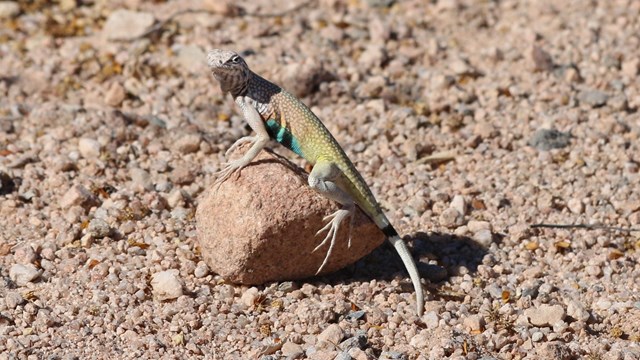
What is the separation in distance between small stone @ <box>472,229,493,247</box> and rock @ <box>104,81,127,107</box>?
3.48 meters

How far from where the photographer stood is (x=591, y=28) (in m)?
9.46

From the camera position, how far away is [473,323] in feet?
18.8

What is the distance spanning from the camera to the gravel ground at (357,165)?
225 inches

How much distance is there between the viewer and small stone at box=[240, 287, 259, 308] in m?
5.92

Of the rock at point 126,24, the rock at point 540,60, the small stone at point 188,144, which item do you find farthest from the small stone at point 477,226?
the rock at point 126,24

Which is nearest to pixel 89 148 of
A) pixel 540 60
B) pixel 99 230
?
pixel 99 230

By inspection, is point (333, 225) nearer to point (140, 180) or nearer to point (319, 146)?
point (319, 146)

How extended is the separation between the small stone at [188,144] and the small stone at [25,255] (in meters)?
1.72

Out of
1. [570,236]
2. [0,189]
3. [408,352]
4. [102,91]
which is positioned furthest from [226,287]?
[102,91]

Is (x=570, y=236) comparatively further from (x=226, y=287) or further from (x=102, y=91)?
(x=102, y=91)

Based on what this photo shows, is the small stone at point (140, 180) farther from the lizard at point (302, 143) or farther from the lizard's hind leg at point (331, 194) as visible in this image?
the lizard's hind leg at point (331, 194)

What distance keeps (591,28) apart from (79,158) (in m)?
5.21

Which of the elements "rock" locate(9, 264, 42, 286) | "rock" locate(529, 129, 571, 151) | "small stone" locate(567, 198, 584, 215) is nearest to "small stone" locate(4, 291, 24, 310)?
"rock" locate(9, 264, 42, 286)

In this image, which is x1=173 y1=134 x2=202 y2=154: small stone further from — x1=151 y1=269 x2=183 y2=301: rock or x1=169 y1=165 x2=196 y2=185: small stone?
x1=151 y1=269 x2=183 y2=301: rock
